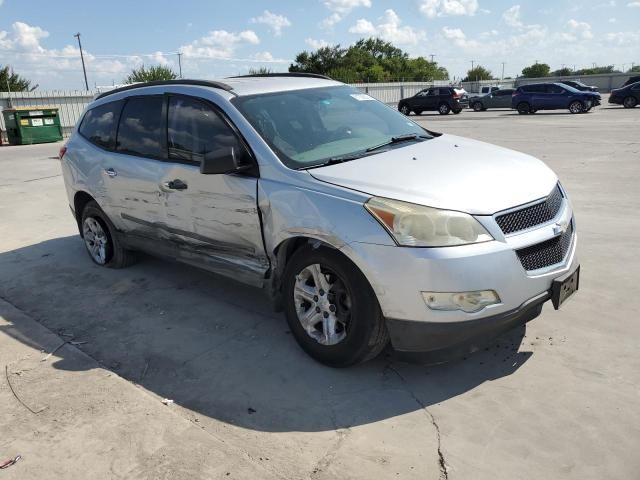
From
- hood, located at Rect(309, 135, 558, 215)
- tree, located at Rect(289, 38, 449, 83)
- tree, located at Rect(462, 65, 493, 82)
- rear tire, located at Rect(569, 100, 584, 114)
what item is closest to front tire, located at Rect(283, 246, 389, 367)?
hood, located at Rect(309, 135, 558, 215)

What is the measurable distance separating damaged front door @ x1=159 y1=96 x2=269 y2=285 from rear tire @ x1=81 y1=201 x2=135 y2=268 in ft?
4.13

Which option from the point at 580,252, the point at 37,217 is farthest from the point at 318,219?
the point at 37,217

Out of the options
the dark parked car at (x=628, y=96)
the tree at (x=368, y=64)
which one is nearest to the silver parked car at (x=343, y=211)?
the dark parked car at (x=628, y=96)

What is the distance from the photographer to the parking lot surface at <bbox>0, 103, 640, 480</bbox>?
8.91 ft

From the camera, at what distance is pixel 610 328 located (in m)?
3.87

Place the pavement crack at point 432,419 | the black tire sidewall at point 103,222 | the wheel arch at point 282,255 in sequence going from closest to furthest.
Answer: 1. the pavement crack at point 432,419
2. the wheel arch at point 282,255
3. the black tire sidewall at point 103,222

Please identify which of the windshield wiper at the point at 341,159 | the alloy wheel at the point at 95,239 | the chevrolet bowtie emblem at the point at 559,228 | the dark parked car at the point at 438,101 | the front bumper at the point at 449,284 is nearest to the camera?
the front bumper at the point at 449,284

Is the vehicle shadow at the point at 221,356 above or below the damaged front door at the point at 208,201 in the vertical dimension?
below

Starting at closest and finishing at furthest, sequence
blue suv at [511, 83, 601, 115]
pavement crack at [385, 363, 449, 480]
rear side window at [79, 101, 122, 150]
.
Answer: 1. pavement crack at [385, 363, 449, 480]
2. rear side window at [79, 101, 122, 150]
3. blue suv at [511, 83, 601, 115]

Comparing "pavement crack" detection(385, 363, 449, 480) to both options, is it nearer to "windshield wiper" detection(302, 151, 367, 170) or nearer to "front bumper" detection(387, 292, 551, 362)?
"front bumper" detection(387, 292, 551, 362)

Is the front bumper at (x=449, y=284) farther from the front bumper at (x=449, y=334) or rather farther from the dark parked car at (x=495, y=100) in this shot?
the dark parked car at (x=495, y=100)

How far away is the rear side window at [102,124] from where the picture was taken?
5.37 metres

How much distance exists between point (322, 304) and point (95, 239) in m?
3.48

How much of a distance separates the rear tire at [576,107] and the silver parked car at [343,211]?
2497cm
